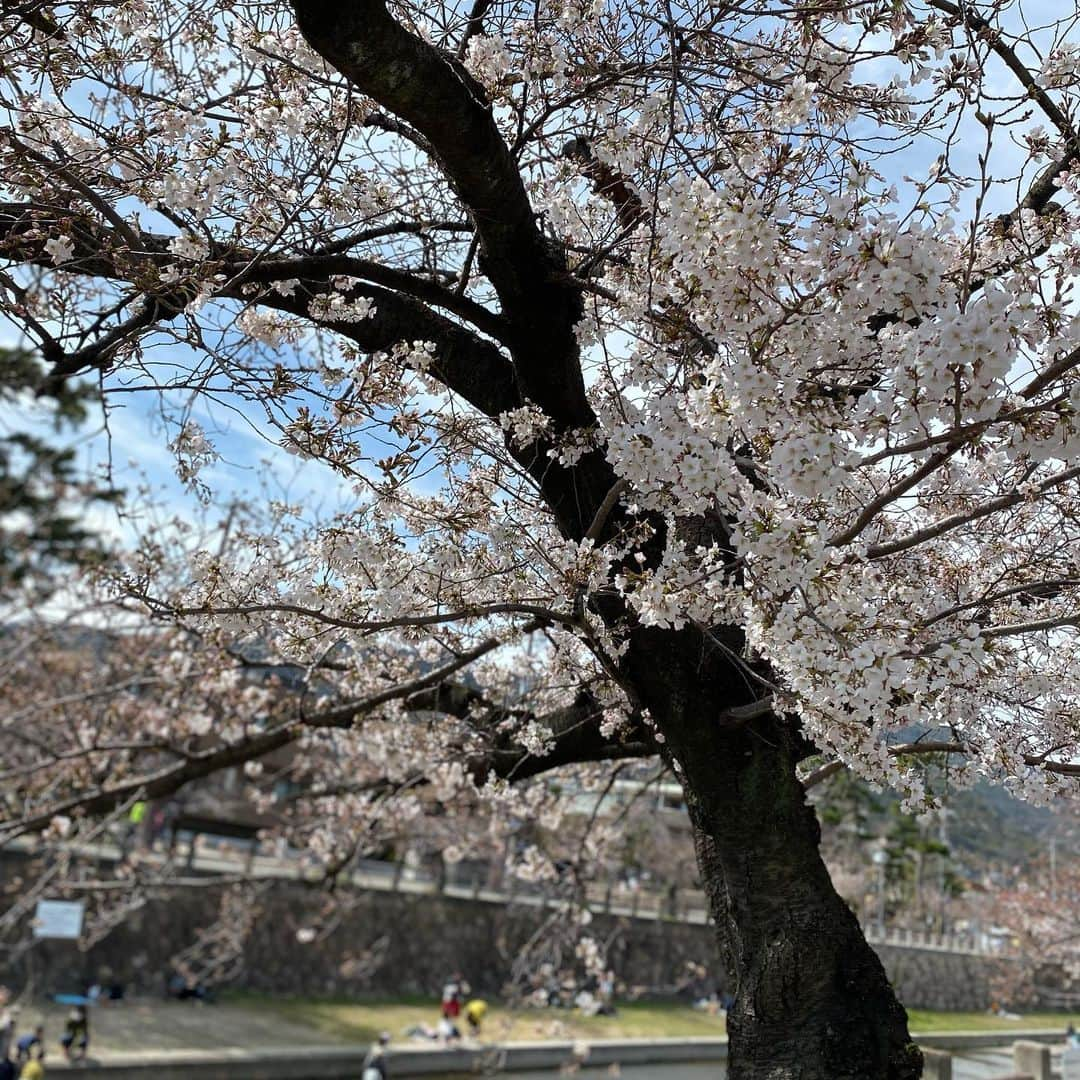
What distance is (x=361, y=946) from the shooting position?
1981 cm

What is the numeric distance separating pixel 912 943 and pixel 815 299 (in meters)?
30.8

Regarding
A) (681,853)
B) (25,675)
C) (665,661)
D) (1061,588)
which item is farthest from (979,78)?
(681,853)

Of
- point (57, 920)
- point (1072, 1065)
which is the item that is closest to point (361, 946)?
point (57, 920)

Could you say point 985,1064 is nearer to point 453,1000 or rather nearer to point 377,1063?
point 453,1000

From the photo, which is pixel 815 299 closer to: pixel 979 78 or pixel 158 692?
pixel 979 78

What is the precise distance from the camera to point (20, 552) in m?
16.6

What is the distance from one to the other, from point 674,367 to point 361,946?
1892 cm

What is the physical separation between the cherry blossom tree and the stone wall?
13991 millimetres

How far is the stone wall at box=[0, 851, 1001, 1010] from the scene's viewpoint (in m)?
16.8

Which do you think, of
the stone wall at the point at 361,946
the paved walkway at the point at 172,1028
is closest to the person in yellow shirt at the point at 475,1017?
the stone wall at the point at 361,946

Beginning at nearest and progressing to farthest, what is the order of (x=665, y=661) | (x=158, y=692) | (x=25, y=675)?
(x=665, y=661), (x=158, y=692), (x=25, y=675)

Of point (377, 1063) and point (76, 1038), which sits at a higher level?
point (76, 1038)

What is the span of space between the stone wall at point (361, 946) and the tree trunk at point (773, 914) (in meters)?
13.8

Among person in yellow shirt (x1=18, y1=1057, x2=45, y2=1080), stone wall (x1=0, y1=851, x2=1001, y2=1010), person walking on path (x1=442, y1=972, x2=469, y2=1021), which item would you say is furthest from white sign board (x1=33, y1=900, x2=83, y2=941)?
person walking on path (x1=442, y1=972, x2=469, y2=1021)
